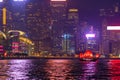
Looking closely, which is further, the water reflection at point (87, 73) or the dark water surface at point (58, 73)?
the water reflection at point (87, 73)

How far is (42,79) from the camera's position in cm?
7856

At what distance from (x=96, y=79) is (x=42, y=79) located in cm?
919

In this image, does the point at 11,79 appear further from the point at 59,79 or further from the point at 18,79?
the point at 59,79

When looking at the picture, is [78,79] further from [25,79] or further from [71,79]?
[25,79]

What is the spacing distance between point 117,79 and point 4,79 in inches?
741

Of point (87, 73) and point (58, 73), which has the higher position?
point (58, 73)

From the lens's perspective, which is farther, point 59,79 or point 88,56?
point 88,56

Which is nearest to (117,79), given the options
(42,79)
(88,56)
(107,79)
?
(107,79)

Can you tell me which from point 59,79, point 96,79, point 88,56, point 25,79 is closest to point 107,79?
point 96,79

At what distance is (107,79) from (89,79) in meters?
3.05

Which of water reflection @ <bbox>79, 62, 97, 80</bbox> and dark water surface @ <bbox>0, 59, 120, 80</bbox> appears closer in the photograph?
dark water surface @ <bbox>0, 59, 120, 80</bbox>

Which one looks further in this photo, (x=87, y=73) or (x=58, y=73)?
(x=87, y=73)

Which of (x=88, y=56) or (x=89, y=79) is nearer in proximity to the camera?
(x=89, y=79)

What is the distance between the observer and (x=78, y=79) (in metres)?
79.4
